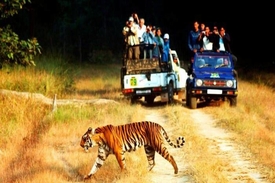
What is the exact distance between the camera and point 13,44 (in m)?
18.9

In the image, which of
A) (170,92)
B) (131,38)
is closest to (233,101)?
(170,92)

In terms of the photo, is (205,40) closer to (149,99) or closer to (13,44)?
(149,99)

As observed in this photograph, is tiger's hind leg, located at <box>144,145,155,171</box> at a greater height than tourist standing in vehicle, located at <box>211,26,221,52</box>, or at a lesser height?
lesser

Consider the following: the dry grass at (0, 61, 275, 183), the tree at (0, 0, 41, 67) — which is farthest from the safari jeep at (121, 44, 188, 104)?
the tree at (0, 0, 41, 67)

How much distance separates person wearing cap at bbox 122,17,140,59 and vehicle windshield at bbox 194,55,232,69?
212cm

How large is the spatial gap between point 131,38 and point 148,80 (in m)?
2.37

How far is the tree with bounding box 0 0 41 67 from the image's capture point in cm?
1862

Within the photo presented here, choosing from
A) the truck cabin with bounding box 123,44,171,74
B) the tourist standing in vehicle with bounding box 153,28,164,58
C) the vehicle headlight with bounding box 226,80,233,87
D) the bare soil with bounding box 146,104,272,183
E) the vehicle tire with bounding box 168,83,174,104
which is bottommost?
the bare soil with bounding box 146,104,272,183

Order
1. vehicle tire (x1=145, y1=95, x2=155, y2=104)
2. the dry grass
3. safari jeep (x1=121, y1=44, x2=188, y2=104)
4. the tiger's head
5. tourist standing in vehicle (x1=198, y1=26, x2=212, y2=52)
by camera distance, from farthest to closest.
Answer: vehicle tire (x1=145, y1=95, x2=155, y2=104), tourist standing in vehicle (x1=198, y1=26, x2=212, y2=52), safari jeep (x1=121, y1=44, x2=188, y2=104), the dry grass, the tiger's head

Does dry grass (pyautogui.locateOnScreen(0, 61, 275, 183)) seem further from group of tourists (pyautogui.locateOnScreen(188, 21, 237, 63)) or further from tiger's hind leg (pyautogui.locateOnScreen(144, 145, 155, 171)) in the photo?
group of tourists (pyautogui.locateOnScreen(188, 21, 237, 63))

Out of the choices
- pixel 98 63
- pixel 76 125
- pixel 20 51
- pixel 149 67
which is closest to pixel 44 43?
pixel 98 63

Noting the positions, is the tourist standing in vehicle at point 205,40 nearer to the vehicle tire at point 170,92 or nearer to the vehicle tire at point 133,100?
the vehicle tire at point 170,92

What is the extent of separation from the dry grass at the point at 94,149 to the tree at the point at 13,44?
43.7 inches

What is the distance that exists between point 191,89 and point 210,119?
8.53ft
